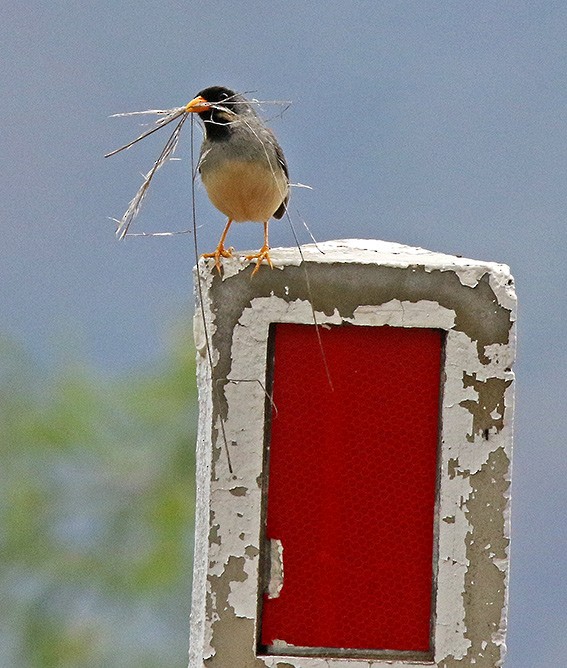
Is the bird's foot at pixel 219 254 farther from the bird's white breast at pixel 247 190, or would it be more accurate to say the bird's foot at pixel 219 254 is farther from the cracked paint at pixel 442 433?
the bird's white breast at pixel 247 190

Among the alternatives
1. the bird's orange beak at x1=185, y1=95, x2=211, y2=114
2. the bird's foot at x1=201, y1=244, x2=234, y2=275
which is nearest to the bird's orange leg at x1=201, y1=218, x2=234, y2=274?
the bird's foot at x1=201, y1=244, x2=234, y2=275

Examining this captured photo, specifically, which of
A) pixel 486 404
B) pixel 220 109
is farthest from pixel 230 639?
pixel 220 109

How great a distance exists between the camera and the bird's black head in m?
5.21

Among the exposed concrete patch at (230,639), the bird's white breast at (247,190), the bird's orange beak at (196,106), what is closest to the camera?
the exposed concrete patch at (230,639)

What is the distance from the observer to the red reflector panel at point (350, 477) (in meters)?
4.35

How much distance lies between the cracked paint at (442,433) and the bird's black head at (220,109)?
100 cm

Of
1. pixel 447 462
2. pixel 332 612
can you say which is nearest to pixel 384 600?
pixel 332 612

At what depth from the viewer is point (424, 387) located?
4.37m

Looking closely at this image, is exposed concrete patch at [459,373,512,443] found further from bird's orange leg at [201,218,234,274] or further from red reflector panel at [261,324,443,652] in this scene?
bird's orange leg at [201,218,234,274]

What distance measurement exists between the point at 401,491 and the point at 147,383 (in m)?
10.7

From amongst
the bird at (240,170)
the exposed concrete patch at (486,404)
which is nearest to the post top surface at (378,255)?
the exposed concrete patch at (486,404)

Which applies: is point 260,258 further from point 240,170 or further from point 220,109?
point 220,109

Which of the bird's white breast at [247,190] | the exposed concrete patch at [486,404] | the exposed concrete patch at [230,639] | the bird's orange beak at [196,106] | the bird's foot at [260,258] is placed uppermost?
the bird's orange beak at [196,106]

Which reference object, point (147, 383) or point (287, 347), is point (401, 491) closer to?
point (287, 347)
